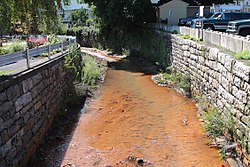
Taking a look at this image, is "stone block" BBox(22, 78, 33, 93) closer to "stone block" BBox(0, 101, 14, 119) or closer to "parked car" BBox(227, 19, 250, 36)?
"stone block" BBox(0, 101, 14, 119)

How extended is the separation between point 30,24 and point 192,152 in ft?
19.1

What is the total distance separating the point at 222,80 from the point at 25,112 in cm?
591

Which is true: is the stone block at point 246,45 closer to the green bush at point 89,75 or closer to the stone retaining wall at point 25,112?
the stone retaining wall at point 25,112

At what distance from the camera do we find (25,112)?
801 cm

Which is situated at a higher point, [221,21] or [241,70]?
[221,21]

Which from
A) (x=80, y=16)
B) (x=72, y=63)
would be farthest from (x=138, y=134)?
(x=80, y=16)

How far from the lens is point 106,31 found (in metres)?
31.5

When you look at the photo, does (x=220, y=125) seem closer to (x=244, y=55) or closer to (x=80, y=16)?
(x=244, y=55)

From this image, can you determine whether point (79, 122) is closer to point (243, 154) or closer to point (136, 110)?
point (136, 110)

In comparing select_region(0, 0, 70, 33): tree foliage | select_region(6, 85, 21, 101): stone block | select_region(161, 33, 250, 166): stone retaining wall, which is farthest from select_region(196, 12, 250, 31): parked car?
select_region(6, 85, 21, 101): stone block

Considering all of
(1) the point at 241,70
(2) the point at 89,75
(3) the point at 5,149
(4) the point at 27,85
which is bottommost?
(2) the point at 89,75

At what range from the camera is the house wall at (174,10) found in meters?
33.4

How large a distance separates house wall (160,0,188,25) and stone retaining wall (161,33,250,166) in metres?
17.0

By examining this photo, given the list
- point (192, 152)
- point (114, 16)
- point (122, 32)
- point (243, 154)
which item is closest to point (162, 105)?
point (192, 152)
